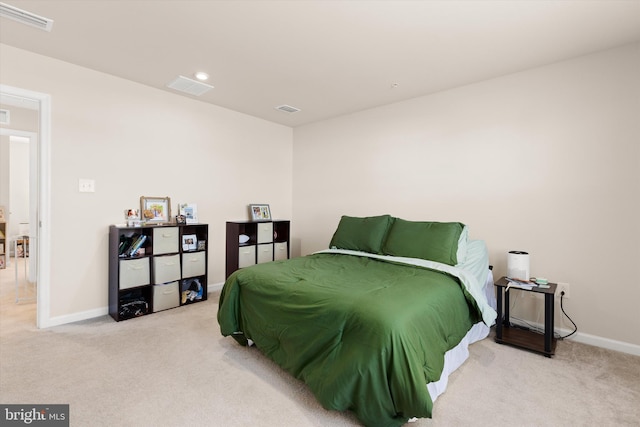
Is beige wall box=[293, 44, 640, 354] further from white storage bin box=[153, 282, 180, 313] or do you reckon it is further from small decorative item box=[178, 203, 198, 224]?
white storage bin box=[153, 282, 180, 313]

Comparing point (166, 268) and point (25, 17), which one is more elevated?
point (25, 17)

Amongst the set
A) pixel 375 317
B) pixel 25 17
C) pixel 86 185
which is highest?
pixel 25 17

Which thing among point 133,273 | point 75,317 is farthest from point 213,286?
point 75,317

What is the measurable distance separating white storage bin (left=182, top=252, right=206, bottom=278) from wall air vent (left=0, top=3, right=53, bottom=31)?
90.9 inches

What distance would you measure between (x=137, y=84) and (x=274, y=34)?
1.94 meters

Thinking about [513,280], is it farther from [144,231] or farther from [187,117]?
[187,117]

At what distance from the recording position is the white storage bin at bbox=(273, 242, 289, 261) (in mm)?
4426

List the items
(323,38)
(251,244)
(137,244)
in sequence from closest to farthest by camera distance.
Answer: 1. (323,38)
2. (137,244)
3. (251,244)

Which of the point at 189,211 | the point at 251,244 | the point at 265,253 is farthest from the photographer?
the point at 265,253

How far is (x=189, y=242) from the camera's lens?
11.8 ft

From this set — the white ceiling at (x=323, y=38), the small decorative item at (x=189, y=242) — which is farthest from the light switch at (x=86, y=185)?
the white ceiling at (x=323, y=38)

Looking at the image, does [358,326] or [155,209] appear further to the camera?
[155,209]

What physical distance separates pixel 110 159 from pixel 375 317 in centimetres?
316

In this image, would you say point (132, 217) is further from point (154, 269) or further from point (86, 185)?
point (154, 269)
